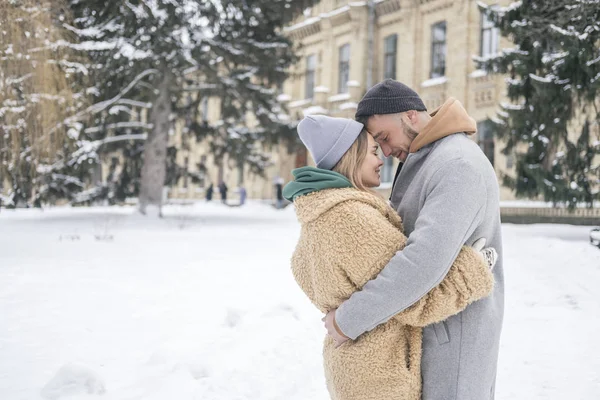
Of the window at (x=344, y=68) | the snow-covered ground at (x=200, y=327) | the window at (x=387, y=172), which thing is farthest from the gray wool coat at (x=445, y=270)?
the window at (x=344, y=68)

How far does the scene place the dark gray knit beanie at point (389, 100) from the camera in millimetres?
2295

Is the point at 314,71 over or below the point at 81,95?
over

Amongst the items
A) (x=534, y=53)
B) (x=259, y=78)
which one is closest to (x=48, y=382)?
(x=534, y=53)

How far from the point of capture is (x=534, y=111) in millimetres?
14656

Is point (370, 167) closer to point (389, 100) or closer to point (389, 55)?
→ point (389, 100)

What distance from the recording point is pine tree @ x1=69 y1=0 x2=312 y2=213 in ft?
55.0

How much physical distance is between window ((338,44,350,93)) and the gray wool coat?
33.4 meters

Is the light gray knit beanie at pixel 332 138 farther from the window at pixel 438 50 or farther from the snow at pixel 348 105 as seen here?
the snow at pixel 348 105

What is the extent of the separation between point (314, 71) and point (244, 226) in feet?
68.2

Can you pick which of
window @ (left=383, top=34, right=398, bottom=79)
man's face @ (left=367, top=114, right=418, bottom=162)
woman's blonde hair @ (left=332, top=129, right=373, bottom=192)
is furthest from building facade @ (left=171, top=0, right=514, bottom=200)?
woman's blonde hair @ (left=332, top=129, right=373, bottom=192)

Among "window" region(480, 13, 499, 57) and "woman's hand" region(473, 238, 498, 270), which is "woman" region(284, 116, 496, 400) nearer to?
"woman's hand" region(473, 238, 498, 270)

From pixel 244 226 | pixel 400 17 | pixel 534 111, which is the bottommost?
pixel 244 226

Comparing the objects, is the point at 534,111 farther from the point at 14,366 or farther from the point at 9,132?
the point at 14,366

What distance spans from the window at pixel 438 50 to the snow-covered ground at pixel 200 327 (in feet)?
61.7
